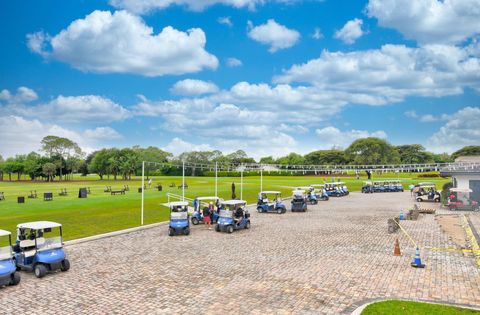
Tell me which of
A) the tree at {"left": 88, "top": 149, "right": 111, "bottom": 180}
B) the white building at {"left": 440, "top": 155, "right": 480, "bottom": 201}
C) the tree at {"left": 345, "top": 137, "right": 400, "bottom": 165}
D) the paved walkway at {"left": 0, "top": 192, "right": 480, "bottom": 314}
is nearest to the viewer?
the paved walkway at {"left": 0, "top": 192, "right": 480, "bottom": 314}

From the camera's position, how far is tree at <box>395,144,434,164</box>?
440 ft

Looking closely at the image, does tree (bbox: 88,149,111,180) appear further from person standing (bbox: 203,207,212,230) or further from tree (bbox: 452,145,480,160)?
tree (bbox: 452,145,480,160)

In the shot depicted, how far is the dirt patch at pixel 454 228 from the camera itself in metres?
22.8

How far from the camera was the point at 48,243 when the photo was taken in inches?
636

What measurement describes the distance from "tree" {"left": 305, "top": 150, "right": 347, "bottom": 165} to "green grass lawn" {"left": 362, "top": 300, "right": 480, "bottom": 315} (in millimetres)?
115321

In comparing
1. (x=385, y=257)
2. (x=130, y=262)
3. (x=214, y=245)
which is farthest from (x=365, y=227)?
(x=130, y=262)

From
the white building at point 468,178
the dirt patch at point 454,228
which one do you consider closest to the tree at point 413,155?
the white building at point 468,178

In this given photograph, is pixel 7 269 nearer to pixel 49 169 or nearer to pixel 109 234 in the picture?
pixel 109 234

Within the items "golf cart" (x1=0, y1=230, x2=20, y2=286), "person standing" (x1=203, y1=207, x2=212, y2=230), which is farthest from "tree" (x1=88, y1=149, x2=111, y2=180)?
"golf cart" (x1=0, y1=230, x2=20, y2=286)

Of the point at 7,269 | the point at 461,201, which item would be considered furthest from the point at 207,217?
the point at 461,201

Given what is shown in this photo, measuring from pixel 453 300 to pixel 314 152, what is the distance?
12405cm

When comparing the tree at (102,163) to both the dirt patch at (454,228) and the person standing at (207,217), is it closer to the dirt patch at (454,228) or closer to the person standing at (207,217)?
the person standing at (207,217)

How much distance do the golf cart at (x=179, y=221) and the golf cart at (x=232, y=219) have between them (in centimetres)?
222

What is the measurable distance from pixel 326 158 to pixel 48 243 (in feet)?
388
